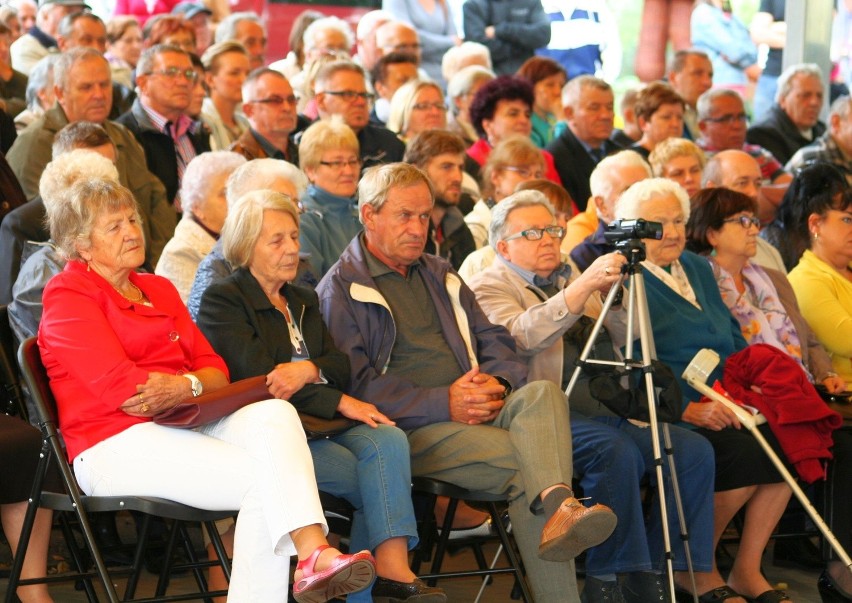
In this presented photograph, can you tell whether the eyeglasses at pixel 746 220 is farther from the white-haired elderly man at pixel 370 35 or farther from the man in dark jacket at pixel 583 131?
the white-haired elderly man at pixel 370 35

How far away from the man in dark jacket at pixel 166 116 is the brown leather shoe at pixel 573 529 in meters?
3.02

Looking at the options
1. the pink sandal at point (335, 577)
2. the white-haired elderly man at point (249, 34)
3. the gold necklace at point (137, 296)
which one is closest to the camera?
the pink sandal at point (335, 577)

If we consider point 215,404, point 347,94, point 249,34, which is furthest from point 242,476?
point 249,34

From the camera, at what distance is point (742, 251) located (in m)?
5.35

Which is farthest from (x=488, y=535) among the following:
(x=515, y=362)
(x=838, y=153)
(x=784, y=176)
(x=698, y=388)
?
(x=838, y=153)

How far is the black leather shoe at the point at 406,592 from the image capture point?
12.1ft

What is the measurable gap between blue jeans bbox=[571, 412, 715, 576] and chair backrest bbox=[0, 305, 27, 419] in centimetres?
184

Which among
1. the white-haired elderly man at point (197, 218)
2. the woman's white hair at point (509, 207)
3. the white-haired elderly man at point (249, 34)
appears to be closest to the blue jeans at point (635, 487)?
the woman's white hair at point (509, 207)

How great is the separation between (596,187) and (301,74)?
271 centimetres

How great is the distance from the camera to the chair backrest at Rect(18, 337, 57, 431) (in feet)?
11.6

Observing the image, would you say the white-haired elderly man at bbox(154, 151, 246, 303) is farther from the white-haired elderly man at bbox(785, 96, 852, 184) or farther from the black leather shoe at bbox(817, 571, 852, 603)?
the white-haired elderly man at bbox(785, 96, 852, 184)

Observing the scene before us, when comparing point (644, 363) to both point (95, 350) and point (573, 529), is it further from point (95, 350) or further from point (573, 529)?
point (95, 350)

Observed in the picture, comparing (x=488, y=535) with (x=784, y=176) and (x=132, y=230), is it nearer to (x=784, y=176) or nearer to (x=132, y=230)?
(x=132, y=230)

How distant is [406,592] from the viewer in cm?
371
